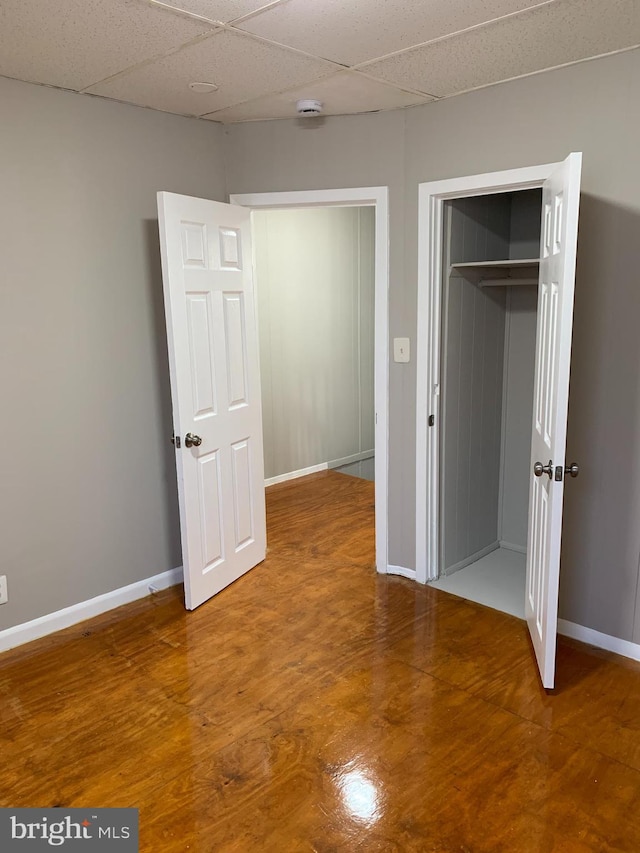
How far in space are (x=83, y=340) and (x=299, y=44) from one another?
62.3 inches

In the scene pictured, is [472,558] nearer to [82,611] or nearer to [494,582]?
[494,582]

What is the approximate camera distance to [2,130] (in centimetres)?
270

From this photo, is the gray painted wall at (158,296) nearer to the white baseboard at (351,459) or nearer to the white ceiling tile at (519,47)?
the white ceiling tile at (519,47)

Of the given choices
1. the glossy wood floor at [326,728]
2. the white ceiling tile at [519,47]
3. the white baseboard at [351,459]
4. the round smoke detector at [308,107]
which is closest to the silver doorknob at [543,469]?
the glossy wood floor at [326,728]

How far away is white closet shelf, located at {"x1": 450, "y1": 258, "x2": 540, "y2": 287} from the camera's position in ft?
10.9

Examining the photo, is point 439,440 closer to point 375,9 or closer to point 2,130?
point 375,9

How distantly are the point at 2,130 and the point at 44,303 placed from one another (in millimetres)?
703

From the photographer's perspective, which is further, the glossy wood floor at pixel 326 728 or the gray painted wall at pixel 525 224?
the gray painted wall at pixel 525 224

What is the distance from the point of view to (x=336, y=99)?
9.89ft

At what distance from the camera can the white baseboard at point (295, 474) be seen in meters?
5.45

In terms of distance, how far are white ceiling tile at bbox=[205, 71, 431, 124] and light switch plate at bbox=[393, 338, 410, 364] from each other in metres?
1.11

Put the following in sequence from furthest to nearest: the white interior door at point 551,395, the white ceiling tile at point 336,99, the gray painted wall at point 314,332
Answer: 1. the gray painted wall at point 314,332
2. the white ceiling tile at point 336,99
3. the white interior door at point 551,395

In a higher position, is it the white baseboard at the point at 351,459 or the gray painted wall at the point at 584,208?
the gray painted wall at the point at 584,208

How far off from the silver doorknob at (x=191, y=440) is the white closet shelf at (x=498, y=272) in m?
1.51
